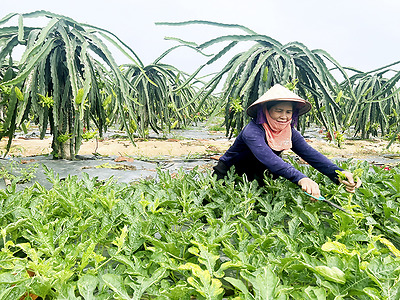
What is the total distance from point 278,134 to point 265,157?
0.30 m

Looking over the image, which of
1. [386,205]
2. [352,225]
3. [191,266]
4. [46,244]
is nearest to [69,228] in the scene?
[46,244]

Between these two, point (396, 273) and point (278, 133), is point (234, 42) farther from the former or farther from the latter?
point (396, 273)

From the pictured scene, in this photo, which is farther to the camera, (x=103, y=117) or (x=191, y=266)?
(x=103, y=117)

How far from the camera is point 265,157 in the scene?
2.24 meters

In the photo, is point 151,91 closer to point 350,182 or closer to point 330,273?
point 350,182

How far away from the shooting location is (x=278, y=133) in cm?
242

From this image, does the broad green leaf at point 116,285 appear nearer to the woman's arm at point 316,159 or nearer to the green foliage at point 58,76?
the woman's arm at point 316,159

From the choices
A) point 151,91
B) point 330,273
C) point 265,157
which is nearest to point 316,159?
point 265,157

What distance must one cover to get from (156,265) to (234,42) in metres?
2.98

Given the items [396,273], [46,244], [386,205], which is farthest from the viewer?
[386,205]

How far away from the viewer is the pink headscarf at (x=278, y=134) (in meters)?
2.38

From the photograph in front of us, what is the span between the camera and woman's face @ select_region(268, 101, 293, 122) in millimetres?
2332

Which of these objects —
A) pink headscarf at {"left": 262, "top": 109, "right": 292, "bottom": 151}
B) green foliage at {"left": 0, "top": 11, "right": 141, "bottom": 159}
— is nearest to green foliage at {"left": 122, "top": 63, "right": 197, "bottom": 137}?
green foliage at {"left": 0, "top": 11, "right": 141, "bottom": 159}

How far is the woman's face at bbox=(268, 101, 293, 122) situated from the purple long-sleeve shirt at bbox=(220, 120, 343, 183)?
162 mm
